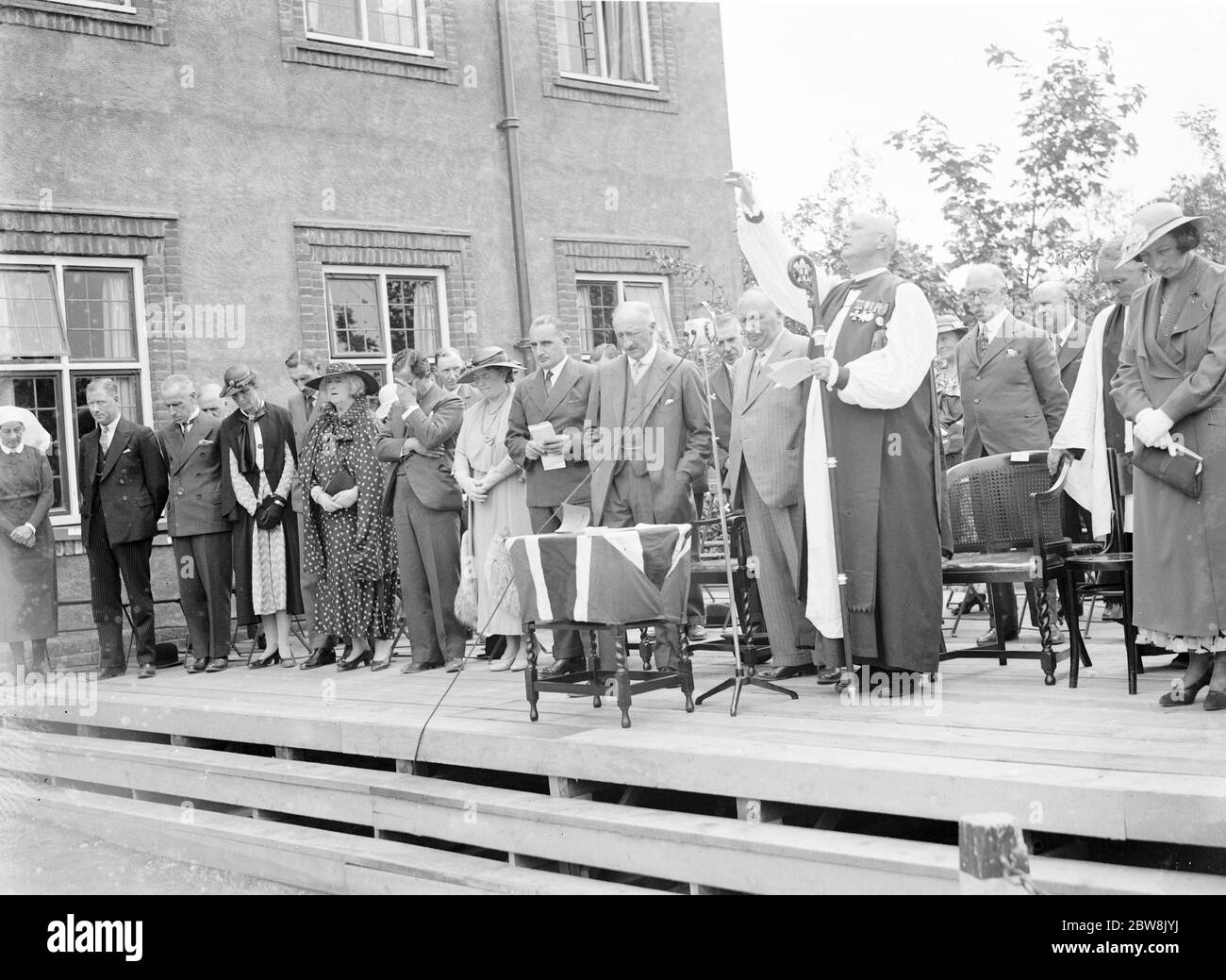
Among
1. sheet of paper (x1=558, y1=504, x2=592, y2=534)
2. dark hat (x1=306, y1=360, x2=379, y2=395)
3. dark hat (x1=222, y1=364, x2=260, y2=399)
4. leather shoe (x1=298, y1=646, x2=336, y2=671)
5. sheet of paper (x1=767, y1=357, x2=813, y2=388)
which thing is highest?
dark hat (x1=222, y1=364, x2=260, y2=399)

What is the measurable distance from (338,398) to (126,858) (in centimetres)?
334

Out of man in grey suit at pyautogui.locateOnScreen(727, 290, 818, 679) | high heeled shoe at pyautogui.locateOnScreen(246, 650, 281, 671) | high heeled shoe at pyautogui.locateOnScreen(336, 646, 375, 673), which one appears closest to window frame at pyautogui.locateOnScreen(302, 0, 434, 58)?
high heeled shoe at pyautogui.locateOnScreen(246, 650, 281, 671)

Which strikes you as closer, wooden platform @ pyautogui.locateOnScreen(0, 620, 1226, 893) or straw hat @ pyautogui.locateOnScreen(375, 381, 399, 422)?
wooden platform @ pyautogui.locateOnScreen(0, 620, 1226, 893)

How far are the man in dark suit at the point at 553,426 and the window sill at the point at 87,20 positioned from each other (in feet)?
17.6

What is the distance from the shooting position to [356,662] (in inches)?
365

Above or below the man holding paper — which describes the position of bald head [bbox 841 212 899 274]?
above

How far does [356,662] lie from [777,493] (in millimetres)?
3729

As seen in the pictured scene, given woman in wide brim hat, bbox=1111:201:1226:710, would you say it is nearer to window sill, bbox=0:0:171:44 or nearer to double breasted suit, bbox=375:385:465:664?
double breasted suit, bbox=375:385:465:664

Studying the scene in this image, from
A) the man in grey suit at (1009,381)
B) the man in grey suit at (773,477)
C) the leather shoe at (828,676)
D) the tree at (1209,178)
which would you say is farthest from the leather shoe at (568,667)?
the tree at (1209,178)

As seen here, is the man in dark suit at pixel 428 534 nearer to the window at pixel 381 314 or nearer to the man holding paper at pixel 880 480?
the man holding paper at pixel 880 480

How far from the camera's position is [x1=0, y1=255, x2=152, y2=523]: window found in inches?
428

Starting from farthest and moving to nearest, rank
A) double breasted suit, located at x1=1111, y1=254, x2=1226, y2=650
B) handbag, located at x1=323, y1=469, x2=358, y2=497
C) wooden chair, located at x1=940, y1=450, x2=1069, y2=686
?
handbag, located at x1=323, y1=469, x2=358, y2=497, wooden chair, located at x1=940, y1=450, x2=1069, y2=686, double breasted suit, located at x1=1111, y1=254, x2=1226, y2=650

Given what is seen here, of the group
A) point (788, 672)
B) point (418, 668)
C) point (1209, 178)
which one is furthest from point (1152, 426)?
point (1209, 178)

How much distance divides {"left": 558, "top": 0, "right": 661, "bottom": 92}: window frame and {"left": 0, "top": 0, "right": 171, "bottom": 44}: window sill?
13.2 ft
